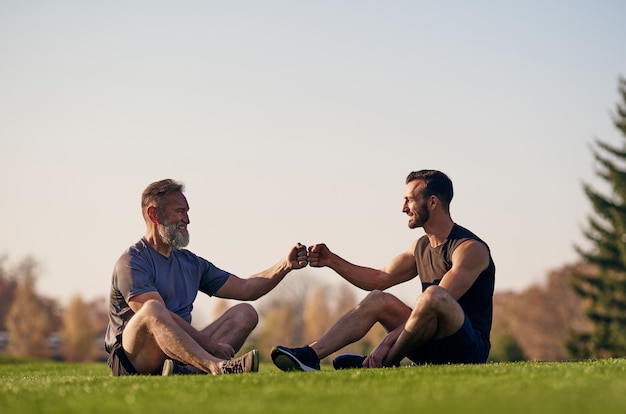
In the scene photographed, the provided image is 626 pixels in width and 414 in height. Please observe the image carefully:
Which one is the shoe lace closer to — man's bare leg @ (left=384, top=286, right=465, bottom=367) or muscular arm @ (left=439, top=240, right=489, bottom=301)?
man's bare leg @ (left=384, top=286, right=465, bottom=367)

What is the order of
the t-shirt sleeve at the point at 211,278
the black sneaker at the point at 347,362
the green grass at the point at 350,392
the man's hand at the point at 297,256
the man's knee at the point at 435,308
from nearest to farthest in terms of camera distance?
the green grass at the point at 350,392
the man's knee at the point at 435,308
the black sneaker at the point at 347,362
the t-shirt sleeve at the point at 211,278
the man's hand at the point at 297,256

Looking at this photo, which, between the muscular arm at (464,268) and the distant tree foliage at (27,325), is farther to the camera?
the distant tree foliage at (27,325)

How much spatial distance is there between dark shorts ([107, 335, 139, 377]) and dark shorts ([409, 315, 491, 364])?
9.01 ft

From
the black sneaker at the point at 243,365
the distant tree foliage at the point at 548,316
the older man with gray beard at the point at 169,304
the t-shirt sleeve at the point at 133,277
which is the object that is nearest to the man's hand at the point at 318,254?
the older man with gray beard at the point at 169,304

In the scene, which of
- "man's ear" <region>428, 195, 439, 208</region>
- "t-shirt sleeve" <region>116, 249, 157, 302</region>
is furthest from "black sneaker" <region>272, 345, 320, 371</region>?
"man's ear" <region>428, 195, 439, 208</region>

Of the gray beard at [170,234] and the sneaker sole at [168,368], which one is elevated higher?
the gray beard at [170,234]

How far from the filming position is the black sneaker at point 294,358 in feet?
30.3

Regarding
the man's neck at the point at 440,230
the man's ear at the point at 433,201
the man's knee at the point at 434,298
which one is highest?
the man's ear at the point at 433,201

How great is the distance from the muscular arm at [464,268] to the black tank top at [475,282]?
0.13 meters

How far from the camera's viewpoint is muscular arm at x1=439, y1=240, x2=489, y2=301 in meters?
9.42

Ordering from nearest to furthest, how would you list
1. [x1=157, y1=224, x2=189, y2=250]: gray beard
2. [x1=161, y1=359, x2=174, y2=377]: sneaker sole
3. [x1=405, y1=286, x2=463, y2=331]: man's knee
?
1. [x1=405, y1=286, x2=463, y2=331]: man's knee
2. [x1=161, y1=359, x2=174, y2=377]: sneaker sole
3. [x1=157, y1=224, x2=189, y2=250]: gray beard

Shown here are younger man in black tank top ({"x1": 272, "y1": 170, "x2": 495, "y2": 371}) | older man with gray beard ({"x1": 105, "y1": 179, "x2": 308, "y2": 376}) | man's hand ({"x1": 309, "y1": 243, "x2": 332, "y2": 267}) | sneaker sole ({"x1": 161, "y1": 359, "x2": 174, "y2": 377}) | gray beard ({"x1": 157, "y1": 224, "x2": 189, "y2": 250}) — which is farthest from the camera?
man's hand ({"x1": 309, "y1": 243, "x2": 332, "y2": 267})

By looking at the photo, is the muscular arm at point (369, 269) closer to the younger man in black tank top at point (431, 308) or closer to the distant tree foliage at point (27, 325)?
the younger man in black tank top at point (431, 308)

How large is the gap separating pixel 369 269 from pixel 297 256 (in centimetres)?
82
